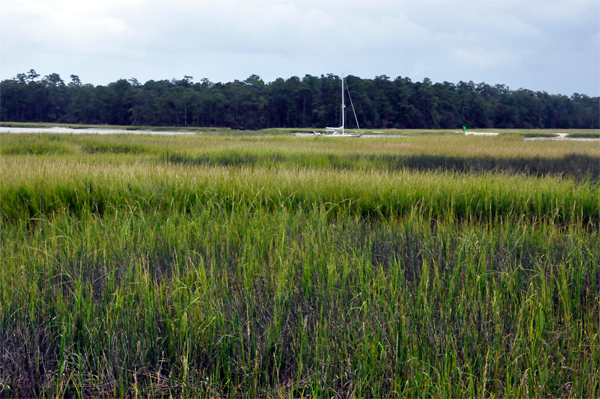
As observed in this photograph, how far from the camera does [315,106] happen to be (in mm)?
58000

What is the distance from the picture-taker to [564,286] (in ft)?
9.62

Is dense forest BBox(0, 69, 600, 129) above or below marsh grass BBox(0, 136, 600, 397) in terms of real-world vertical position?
above

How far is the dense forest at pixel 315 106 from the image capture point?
5631 centimetres

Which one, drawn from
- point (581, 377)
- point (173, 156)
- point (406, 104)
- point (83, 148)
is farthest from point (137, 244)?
point (406, 104)

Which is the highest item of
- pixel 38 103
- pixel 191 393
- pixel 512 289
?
pixel 38 103

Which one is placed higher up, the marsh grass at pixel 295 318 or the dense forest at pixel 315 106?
the dense forest at pixel 315 106

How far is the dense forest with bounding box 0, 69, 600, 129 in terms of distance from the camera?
185ft

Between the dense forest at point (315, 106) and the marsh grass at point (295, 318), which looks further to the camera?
the dense forest at point (315, 106)

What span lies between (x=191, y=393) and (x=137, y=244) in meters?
1.81

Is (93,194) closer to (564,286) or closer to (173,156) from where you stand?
(564,286)

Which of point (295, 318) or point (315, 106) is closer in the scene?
point (295, 318)

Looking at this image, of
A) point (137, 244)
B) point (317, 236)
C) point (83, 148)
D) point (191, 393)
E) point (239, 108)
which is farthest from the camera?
point (239, 108)

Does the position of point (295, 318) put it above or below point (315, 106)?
below

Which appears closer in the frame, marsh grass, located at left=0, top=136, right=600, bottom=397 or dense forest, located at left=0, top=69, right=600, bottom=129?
marsh grass, located at left=0, top=136, right=600, bottom=397
